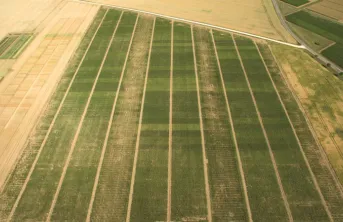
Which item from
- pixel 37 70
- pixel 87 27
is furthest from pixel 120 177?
pixel 87 27

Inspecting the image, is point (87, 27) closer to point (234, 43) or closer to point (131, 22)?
A: point (131, 22)

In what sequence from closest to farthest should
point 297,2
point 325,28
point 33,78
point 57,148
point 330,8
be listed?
point 57,148
point 33,78
point 325,28
point 330,8
point 297,2

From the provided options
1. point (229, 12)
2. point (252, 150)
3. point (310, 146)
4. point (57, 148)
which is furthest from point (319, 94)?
point (57, 148)

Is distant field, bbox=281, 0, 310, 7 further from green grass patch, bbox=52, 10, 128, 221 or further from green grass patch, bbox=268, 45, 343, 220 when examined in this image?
green grass patch, bbox=52, 10, 128, 221

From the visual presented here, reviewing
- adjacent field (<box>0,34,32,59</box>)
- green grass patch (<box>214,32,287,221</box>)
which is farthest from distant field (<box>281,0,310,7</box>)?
adjacent field (<box>0,34,32,59</box>)

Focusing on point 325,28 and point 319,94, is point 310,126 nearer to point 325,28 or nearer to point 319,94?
point 319,94

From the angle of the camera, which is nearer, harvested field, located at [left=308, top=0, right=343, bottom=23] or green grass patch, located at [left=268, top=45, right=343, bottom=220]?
green grass patch, located at [left=268, top=45, right=343, bottom=220]
